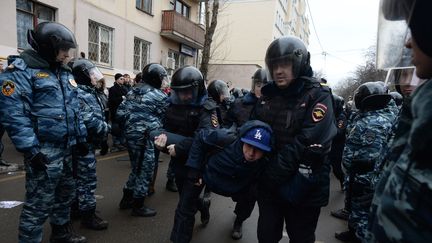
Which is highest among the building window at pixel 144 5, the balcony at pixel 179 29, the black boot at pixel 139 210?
the building window at pixel 144 5

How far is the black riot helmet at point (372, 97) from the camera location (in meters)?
3.43

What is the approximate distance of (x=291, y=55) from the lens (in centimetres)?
227

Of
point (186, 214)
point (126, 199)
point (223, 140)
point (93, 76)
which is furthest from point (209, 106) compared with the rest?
point (126, 199)

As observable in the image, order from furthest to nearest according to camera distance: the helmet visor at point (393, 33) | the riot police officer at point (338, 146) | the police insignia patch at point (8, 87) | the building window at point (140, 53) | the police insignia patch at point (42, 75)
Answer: the building window at point (140, 53)
the riot police officer at point (338, 146)
the police insignia patch at point (42, 75)
the police insignia patch at point (8, 87)
the helmet visor at point (393, 33)

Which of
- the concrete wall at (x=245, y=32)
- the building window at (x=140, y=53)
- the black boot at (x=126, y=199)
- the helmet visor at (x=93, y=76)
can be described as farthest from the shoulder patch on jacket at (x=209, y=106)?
the concrete wall at (x=245, y=32)

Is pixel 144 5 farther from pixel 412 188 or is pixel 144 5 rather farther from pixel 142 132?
pixel 412 188

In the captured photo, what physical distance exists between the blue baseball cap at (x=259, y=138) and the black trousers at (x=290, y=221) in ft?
1.31

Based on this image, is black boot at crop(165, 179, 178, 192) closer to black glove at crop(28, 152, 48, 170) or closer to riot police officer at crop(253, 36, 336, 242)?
black glove at crop(28, 152, 48, 170)

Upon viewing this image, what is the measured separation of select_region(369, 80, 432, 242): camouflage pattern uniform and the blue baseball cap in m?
1.15

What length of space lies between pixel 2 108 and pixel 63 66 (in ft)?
2.00

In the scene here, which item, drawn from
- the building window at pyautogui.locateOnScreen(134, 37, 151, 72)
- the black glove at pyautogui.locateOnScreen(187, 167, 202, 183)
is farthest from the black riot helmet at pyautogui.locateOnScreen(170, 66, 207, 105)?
the building window at pyautogui.locateOnScreen(134, 37, 151, 72)

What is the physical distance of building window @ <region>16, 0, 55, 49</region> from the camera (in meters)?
8.70

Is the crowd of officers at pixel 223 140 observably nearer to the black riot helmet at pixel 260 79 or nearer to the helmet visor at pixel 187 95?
the helmet visor at pixel 187 95

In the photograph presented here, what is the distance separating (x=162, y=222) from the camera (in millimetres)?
3820
